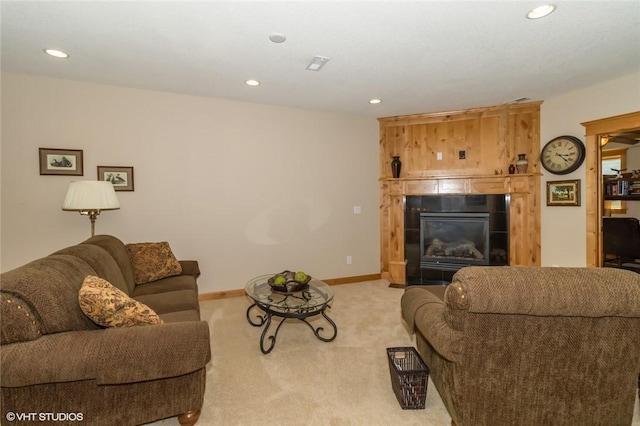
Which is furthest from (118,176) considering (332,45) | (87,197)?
(332,45)

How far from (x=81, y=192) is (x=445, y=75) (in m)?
3.80

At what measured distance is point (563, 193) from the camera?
163 inches

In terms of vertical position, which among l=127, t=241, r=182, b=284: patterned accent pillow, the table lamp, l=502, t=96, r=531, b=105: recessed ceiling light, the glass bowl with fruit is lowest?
the glass bowl with fruit

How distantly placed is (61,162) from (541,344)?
4.50m

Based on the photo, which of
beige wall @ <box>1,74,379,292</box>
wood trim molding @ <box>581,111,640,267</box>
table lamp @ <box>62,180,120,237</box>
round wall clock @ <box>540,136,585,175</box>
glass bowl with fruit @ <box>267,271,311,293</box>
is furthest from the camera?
round wall clock @ <box>540,136,585,175</box>

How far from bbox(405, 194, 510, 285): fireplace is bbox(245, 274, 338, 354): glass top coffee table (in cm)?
218

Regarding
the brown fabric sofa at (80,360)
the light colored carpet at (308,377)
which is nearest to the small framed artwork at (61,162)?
the light colored carpet at (308,377)

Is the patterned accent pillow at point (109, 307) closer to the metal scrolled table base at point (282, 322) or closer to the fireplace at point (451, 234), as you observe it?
the metal scrolled table base at point (282, 322)

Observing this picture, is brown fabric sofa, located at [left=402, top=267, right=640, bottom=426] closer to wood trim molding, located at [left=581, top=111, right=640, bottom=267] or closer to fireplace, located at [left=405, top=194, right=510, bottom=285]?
wood trim molding, located at [left=581, top=111, right=640, bottom=267]

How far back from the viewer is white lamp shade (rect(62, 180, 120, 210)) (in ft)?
9.75

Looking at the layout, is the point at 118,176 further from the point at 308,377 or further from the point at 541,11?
the point at 541,11

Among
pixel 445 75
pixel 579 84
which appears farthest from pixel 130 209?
pixel 579 84

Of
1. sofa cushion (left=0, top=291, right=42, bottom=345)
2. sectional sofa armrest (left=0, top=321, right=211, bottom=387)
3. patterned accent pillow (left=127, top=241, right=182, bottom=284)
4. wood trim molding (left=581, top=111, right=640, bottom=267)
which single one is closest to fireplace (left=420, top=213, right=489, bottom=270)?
wood trim molding (left=581, top=111, right=640, bottom=267)

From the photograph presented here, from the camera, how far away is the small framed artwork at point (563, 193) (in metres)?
4.02
